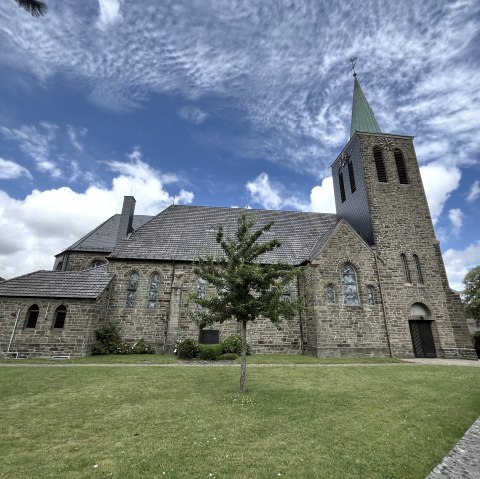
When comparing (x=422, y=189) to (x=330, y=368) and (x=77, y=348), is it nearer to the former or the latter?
(x=330, y=368)

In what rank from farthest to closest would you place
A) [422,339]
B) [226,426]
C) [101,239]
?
[101,239] → [422,339] → [226,426]

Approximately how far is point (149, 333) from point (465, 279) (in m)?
36.7

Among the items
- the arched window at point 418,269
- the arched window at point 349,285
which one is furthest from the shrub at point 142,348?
the arched window at point 418,269

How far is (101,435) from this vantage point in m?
5.33

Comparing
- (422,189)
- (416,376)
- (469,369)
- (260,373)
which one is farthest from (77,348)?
(422,189)

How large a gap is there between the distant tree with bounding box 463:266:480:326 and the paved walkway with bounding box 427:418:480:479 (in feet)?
109

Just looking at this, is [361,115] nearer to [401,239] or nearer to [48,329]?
[401,239]

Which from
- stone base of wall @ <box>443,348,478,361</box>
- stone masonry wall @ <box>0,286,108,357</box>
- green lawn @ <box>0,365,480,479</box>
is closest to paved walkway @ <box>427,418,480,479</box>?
green lawn @ <box>0,365,480,479</box>

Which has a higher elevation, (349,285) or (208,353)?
(349,285)

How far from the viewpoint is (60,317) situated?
1669cm

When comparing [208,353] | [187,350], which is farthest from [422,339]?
[187,350]

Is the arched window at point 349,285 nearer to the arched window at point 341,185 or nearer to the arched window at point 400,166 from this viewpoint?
the arched window at point 341,185

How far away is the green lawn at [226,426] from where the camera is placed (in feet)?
13.9

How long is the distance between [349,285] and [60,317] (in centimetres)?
1807
